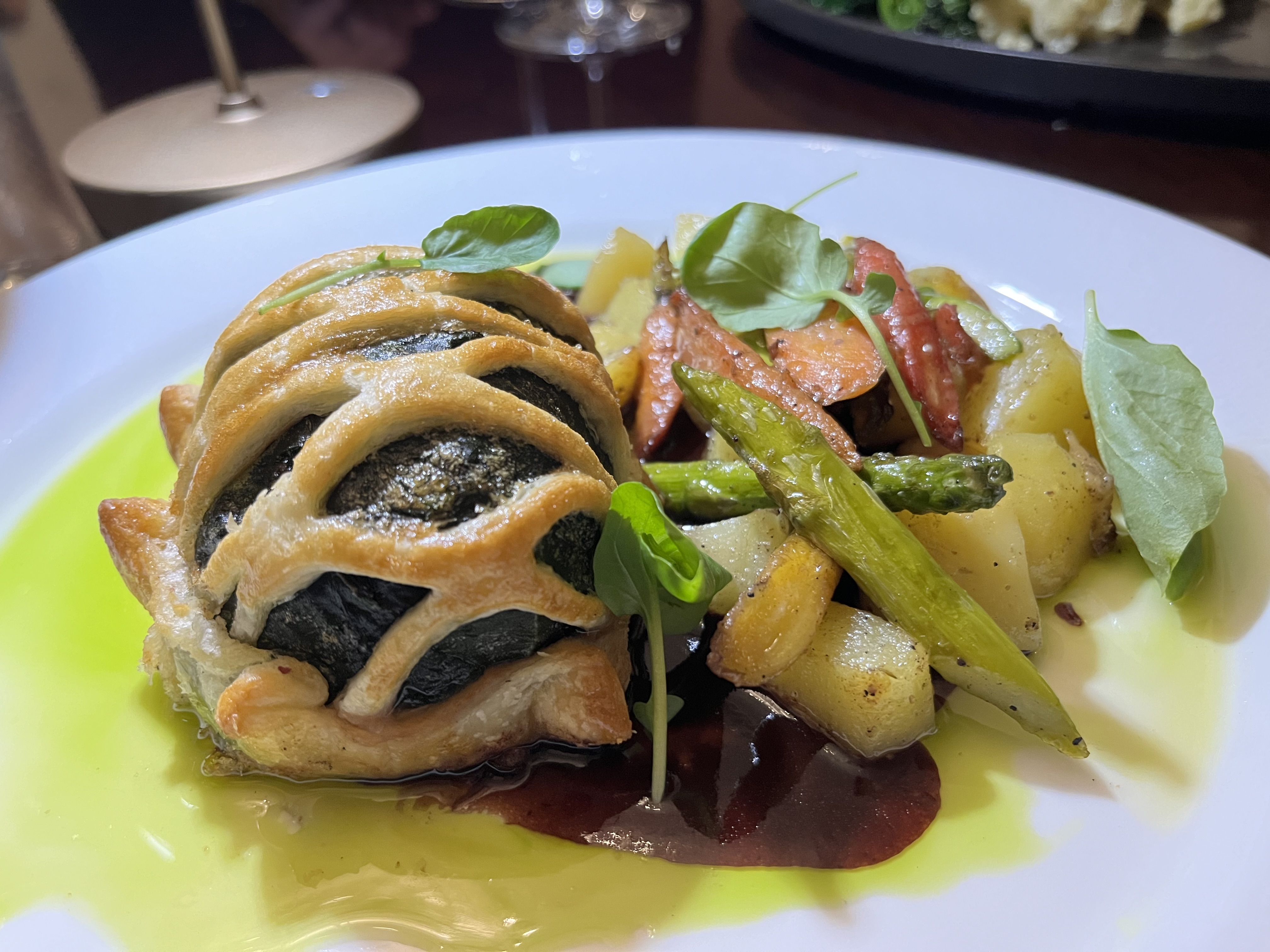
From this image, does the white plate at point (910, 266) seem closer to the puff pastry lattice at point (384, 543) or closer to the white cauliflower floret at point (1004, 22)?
the puff pastry lattice at point (384, 543)

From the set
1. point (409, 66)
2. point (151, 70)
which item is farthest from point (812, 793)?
point (151, 70)

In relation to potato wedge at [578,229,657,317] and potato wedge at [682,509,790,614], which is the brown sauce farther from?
potato wedge at [578,229,657,317]

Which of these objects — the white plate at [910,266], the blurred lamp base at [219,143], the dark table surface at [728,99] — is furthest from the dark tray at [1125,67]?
the blurred lamp base at [219,143]

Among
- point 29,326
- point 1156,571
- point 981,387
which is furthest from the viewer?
point 29,326

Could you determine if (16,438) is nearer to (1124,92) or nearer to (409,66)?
(409,66)

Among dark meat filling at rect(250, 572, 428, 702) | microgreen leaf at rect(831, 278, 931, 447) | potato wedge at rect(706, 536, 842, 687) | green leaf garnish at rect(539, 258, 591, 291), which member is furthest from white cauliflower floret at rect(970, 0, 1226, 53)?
dark meat filling at rect(250, 572, 428, 702)

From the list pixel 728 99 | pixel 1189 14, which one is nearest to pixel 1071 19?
pixel 1189 14

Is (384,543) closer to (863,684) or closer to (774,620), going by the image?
(774,620)
